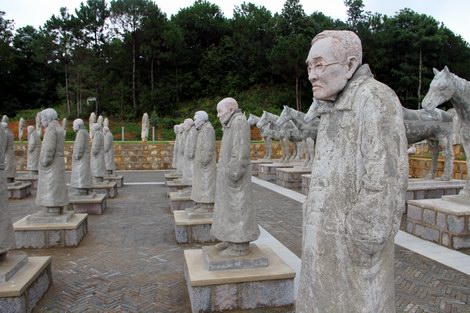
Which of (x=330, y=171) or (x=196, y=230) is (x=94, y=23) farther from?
(x=330, y=171)

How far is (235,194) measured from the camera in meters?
4.79

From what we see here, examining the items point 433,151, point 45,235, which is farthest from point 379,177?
point 433,151

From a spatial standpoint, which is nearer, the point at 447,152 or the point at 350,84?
the point at 350,84

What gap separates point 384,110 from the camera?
1783 mm

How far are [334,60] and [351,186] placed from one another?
61cm

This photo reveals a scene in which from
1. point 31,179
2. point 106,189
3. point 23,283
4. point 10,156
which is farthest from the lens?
point 31,179

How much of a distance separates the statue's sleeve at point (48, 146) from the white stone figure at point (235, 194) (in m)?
3.81

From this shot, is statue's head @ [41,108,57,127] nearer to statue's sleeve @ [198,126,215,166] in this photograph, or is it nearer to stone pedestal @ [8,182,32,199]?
statue's sleeve @ [198,126,215,166]

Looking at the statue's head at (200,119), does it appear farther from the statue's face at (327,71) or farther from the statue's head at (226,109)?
the statue's face at (327,71)

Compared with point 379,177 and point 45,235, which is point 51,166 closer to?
point 45,235

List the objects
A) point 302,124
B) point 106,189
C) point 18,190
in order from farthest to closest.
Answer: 1. point 302,124
2. point 18,190
3. point 106,189

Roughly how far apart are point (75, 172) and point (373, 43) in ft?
109

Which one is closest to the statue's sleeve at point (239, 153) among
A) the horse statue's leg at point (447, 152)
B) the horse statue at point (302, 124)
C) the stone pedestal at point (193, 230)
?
the stone pedestal at point (193, 230)

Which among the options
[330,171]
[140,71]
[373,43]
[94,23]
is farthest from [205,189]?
[94,23]
